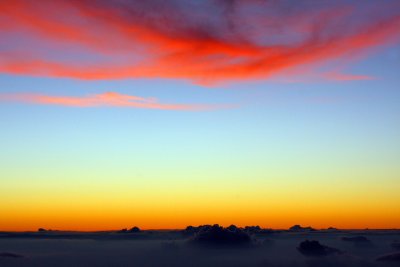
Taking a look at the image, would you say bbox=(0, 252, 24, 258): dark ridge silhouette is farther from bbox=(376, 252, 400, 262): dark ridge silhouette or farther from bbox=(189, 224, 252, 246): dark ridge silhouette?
bbox=(376, 252, 400, 262): dark ridge silhouette

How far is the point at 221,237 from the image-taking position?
53.3 meters

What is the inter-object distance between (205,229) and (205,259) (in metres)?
11.5

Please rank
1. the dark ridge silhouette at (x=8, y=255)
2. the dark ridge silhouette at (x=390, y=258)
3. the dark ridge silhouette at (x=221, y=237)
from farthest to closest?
the dark ridge silhouette at (x=221, y=237), the dark ridge silhouette at (x=8, y=255), the dark ridge silhouette at (x=390, y=258)

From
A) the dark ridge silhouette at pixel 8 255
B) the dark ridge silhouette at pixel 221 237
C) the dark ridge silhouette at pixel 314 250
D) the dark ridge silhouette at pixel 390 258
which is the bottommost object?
the dark ridge silhouette at pixel 390 258

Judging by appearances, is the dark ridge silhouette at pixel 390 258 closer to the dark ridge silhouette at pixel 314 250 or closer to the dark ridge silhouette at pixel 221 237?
the dark ridge silhouette at pixel 314 250

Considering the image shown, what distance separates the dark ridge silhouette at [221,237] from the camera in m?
52.9

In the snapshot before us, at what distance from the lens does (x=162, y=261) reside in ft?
141

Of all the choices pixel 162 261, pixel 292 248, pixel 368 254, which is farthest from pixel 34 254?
pixel 368 254

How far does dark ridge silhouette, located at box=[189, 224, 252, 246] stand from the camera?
52875mm

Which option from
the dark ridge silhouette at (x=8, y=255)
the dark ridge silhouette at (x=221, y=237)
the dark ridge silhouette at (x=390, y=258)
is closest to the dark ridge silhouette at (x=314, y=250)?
the dark ridge silhouette at (x=390, y=258)

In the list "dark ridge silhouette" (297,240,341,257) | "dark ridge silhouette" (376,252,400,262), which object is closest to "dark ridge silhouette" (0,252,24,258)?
"dark ridge silhouette" (297,240,341,257)

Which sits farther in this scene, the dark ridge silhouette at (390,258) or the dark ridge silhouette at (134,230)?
the dark ridge silhouette at (134,230)

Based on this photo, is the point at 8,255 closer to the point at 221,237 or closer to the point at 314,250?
the point at 221,237

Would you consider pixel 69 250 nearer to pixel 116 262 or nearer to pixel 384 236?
pixel 116 262
